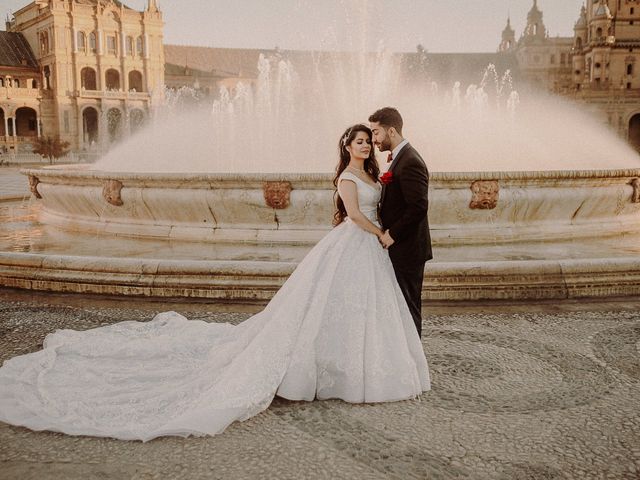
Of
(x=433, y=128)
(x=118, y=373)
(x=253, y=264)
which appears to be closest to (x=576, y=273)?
Answer: (x=253, y=264)

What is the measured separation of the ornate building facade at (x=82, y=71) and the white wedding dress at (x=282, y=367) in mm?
59702

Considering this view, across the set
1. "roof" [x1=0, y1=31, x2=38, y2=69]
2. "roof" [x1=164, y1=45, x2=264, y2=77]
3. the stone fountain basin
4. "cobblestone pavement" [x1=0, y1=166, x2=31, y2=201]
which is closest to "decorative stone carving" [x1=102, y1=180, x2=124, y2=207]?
the stone fountain basin

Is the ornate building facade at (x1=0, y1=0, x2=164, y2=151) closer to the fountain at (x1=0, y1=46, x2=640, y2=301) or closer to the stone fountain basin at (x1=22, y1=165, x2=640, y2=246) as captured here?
the fountain at (x1=0, y1=46, x2=640, y2=301)

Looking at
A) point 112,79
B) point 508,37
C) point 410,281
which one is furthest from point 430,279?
point 508,37

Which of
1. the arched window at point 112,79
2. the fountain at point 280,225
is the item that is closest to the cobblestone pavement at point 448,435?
the fountain at point 280,225

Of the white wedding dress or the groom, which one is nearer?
the white wedding dress

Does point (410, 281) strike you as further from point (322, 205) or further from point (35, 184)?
point (35, 184)

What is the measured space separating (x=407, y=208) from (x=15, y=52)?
243 feet

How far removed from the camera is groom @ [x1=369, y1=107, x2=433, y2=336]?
3578 millimetres

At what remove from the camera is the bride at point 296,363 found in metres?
3.27

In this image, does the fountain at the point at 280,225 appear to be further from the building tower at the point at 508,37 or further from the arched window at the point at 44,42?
the building tower at the point at 508,37

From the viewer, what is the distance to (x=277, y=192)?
7008 mm

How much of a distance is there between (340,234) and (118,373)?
154 cm

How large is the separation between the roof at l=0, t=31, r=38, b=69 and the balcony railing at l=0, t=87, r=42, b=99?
19.8 ft
